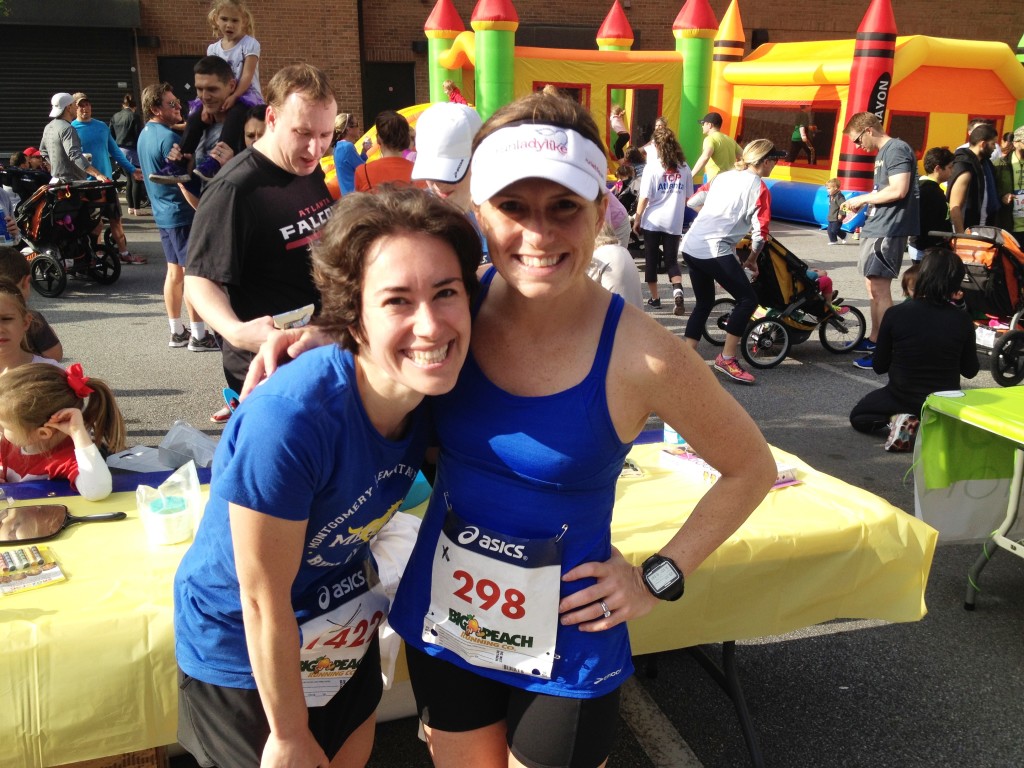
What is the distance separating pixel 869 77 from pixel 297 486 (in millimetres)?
13427

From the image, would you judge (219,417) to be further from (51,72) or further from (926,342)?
(51,72)

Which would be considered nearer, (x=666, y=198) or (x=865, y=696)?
(x=865, y=696)

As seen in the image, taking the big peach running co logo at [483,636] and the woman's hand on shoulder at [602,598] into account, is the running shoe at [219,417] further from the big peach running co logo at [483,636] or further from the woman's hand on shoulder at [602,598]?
the woman's hand on shoulder at [602,598]

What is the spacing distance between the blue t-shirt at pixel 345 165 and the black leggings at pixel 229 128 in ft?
2.77

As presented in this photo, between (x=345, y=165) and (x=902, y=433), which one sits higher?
(x=345, y=165)

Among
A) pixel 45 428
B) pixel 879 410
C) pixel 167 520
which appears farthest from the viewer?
pixel 879 410

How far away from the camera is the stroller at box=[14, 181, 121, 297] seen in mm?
8570

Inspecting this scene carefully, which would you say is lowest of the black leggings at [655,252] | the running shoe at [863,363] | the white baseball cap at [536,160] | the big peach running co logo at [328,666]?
the running shoe at [863,363]

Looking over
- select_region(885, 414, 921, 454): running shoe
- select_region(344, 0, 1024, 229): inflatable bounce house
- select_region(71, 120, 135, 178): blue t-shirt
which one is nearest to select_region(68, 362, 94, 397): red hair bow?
select_region(885, 414, 921, 454): running shoe

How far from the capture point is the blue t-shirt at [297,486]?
1.30 m

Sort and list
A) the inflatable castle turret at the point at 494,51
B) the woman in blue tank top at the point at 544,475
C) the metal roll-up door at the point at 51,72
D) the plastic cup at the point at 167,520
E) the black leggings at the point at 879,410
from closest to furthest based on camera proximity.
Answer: the woman in blue tank top at the point at 544,475 < the plastic cup at the point at 167,520 < the black leggings at the point at 879,410 < the inflatable castle turret at the point at 494,51 < the metal roll-up door at the point at 51,72

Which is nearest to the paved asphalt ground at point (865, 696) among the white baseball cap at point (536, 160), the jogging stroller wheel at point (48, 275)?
the white baseball cap at point (536, 160)

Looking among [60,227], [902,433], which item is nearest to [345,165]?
→ [60,227]

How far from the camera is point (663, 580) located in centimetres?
165
